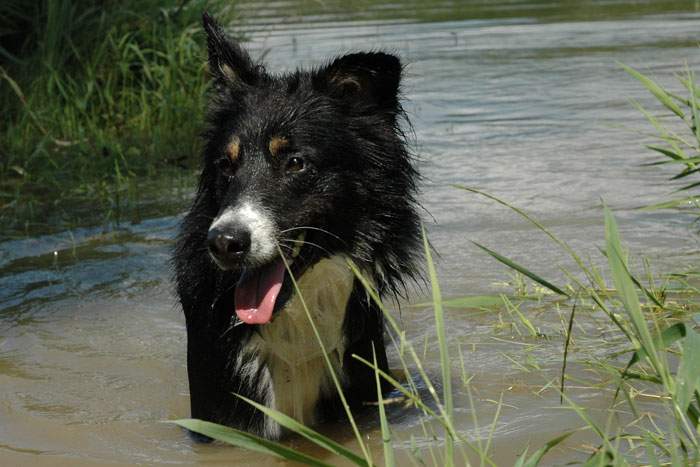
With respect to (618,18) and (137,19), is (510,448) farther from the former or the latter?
(618,18)

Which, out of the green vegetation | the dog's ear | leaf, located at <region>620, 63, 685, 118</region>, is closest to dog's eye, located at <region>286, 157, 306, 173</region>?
the dog's ear

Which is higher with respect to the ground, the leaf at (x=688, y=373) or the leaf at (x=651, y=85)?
the leaf at (x=651, y=85)

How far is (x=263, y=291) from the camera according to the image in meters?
4.07

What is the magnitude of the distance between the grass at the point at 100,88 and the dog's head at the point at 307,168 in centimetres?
425

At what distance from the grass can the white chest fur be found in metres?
4.42

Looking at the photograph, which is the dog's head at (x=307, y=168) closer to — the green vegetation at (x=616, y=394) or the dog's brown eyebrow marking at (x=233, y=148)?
the dog's brown eyebrow marking at (x=233, y=148)

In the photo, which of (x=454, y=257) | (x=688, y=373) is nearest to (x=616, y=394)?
(x=688, y=373)

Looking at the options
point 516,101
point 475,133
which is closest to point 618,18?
point 516,101

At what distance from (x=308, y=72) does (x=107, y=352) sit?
1.91 meters

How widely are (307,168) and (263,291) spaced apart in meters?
0.49

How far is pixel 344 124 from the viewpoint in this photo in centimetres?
440

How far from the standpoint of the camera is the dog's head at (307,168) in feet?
13.3

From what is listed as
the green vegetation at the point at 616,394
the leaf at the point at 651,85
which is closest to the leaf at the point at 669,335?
the green vegetation at the point at 616,394

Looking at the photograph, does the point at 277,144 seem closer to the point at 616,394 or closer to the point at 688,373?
the point at 616,394
